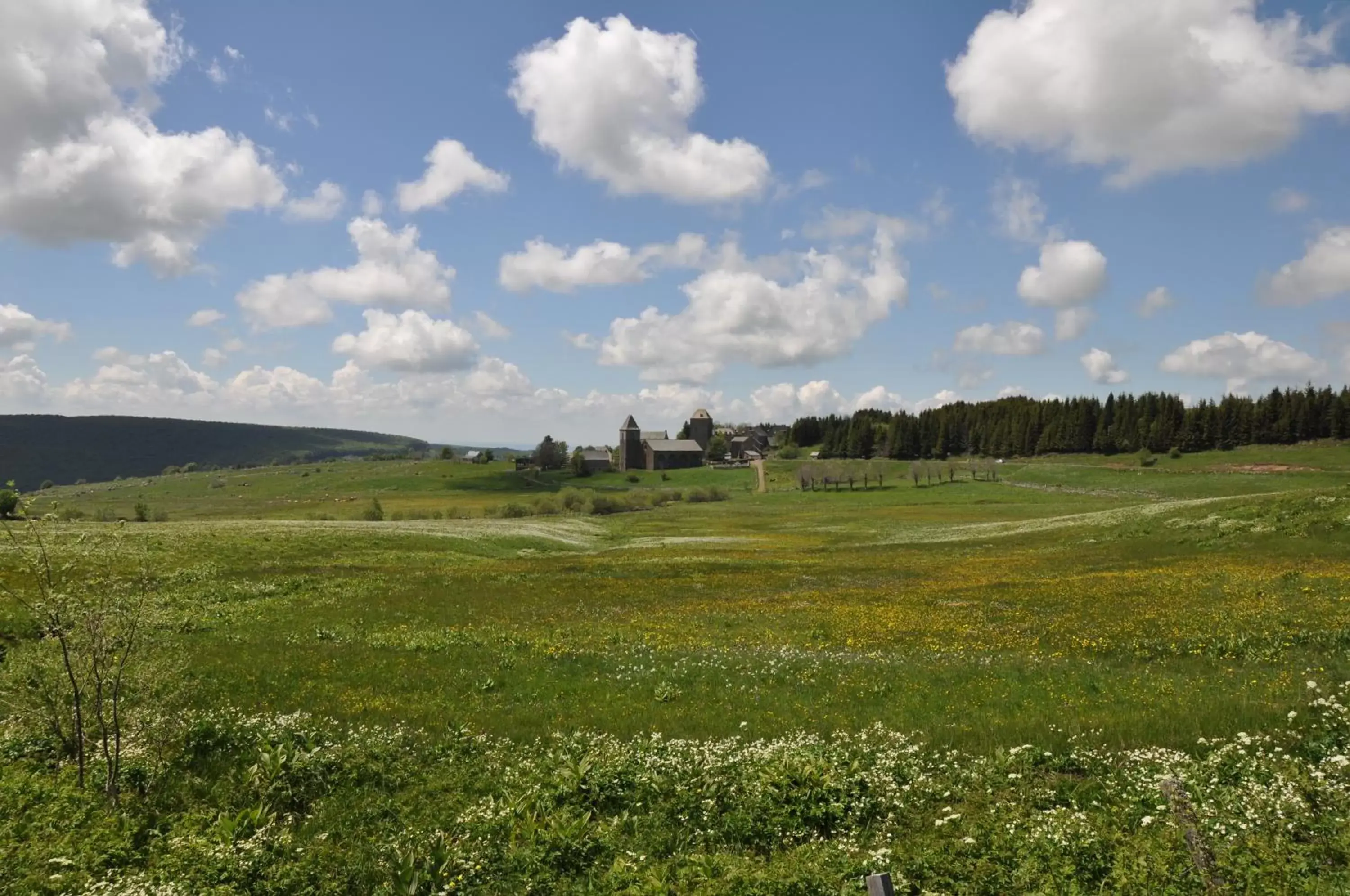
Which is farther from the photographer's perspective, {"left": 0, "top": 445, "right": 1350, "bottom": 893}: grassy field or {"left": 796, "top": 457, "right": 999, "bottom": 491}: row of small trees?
{"left": 796, "top": 457, "right": 999, "bottom": 491}: row of small trees

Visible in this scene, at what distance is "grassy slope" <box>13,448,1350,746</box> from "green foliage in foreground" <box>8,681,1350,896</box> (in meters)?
1.84

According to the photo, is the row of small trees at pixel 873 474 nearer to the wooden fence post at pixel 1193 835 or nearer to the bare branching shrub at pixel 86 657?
the wooden fence post at pixel 1193 835

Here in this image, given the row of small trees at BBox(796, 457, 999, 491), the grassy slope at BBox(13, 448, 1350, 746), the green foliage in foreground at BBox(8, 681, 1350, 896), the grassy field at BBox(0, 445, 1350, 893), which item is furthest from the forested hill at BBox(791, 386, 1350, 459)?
the green foliage in foreground at BBox(8, 681, 1350, 896)

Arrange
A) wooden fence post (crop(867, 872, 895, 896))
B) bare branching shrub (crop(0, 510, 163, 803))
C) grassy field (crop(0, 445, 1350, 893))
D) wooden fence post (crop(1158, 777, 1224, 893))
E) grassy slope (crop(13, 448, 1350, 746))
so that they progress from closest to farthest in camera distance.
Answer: wooden fence post (crop(867, 872, 895, 896)) → wooden fence post (crop(1158, 777, 1224, 893)) → grassy field (crop(0, 445, 1350, 893)) → bare branching shrub (crop(0, 510, 163, 803)) → grassy slope (crop(13, 448, 1350, 746))

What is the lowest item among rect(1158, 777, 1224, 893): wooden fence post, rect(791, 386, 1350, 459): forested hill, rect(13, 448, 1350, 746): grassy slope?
rect(13, 448, 1350, 746): grassy slope

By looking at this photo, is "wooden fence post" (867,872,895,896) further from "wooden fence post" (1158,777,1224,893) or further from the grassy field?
"wooden fence post" (1158,777,1224,893)

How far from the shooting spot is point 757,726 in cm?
1515

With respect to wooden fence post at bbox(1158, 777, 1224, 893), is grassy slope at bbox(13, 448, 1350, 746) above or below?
below

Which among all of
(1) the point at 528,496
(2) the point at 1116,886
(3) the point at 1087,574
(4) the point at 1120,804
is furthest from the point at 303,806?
(1) the point at 528,496

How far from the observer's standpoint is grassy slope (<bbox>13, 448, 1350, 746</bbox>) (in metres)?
16.1

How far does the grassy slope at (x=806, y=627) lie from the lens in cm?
1606

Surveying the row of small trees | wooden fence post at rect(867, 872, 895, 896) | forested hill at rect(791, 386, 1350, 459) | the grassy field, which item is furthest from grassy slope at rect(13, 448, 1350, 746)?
forested hill at rect(791, 386, 1350, 459)

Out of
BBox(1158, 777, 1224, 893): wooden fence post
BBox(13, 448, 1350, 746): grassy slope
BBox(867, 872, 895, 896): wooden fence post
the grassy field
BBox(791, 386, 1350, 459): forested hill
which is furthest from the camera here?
BBox(791, 386, 1350, 459): forested hill

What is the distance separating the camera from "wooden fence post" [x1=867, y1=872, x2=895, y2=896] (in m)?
7.38
